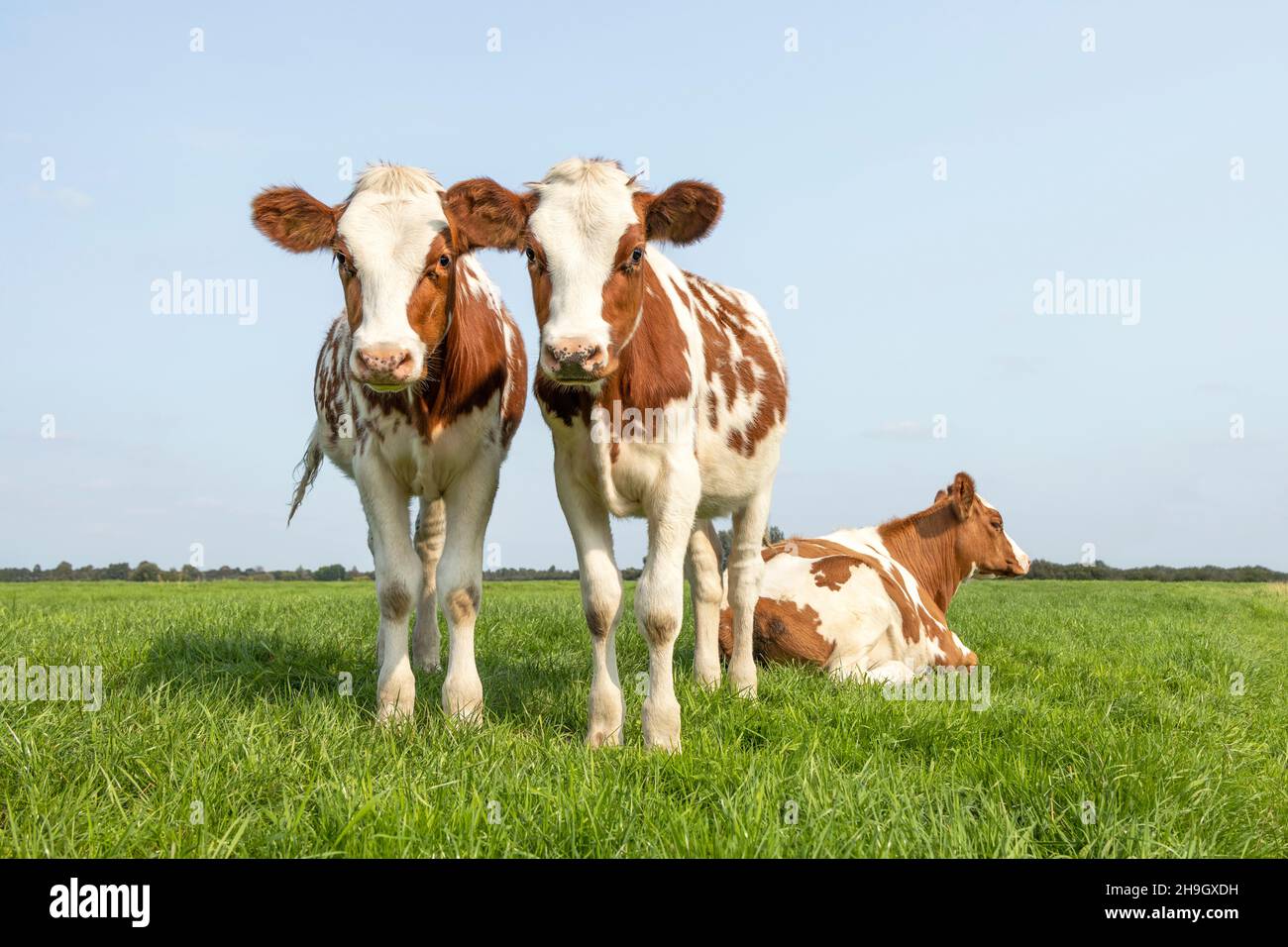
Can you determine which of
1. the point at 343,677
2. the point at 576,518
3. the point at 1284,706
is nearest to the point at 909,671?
the point at 1284,706

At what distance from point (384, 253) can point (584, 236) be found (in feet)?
3.50

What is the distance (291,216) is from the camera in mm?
5434

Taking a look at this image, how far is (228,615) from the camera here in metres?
9.34

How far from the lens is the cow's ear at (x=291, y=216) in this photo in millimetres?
5434

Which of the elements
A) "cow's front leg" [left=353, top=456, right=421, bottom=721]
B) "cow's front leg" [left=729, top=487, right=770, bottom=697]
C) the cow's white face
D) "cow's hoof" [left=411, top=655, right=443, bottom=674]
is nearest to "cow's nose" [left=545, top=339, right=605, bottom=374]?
the cow's white face

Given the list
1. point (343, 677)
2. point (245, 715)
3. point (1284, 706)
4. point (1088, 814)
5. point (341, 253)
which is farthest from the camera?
point (1284, 706)

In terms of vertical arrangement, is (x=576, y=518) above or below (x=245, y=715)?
above

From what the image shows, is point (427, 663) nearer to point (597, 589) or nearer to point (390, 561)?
point (390, 561)

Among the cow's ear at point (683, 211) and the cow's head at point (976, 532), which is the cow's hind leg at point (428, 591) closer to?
the cow's ear at point (683, 211)
